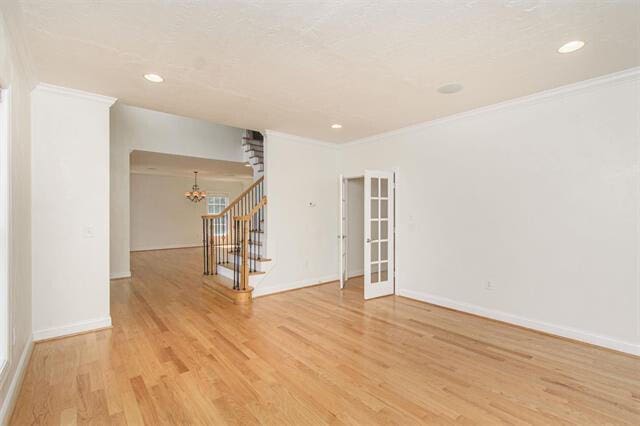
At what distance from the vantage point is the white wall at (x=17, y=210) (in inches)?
77.6

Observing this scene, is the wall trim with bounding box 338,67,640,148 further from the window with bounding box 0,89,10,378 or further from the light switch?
the window with bounding box 0,89,10,378

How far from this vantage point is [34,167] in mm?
2984

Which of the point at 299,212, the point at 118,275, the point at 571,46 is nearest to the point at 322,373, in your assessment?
the point at 299,212

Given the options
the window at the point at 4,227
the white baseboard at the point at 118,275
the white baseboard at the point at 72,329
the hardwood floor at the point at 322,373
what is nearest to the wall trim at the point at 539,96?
the hardwood floor at the point at 322,373

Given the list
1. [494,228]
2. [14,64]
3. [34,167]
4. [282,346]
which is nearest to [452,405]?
[282,346]

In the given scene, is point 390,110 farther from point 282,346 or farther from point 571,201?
point 282,346

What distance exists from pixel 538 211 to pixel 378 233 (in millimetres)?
2135

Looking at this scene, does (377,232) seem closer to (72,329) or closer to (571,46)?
(571,46)

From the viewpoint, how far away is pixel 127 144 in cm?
600

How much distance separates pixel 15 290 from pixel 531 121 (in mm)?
5121

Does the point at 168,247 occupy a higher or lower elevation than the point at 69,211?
lower

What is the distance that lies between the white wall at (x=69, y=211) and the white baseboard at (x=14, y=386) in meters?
0.48

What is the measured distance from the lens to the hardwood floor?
1997 millimetres

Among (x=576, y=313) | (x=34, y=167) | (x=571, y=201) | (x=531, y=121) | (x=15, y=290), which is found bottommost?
(x=576, y=313)
